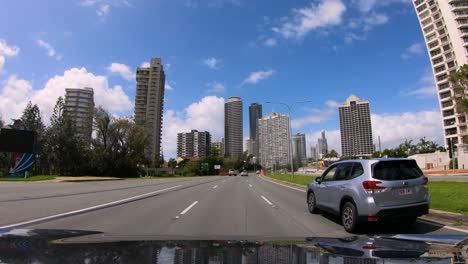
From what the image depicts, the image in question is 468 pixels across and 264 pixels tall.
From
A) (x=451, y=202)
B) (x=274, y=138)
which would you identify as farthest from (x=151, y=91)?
(x=451, y=202)

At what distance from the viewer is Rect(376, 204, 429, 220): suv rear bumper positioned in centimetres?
865

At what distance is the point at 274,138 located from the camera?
12925 centimetres

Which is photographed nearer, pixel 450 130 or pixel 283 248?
pixel 283 248

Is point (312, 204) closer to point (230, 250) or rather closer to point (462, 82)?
point (230, 250)

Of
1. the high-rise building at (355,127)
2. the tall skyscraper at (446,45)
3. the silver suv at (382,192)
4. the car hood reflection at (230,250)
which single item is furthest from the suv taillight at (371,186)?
the high-rise building at (355,127)

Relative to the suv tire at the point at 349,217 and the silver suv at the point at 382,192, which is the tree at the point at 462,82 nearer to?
the silver suv at the point at 382,192

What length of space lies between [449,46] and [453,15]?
7.66m

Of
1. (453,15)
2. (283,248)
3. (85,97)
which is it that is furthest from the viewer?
(85,97)

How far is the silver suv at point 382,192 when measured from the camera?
8.75m

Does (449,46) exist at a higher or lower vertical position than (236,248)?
higher

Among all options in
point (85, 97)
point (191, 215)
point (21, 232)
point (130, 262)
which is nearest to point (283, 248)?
point (130, 262)

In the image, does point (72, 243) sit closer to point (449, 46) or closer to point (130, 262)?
point (130, 262)

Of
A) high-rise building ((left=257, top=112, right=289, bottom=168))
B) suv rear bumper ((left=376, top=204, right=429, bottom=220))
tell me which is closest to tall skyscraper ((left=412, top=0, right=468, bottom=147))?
high-rise building ((left=257, top=112, right=289, bottom=168))

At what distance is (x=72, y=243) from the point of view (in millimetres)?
4797
